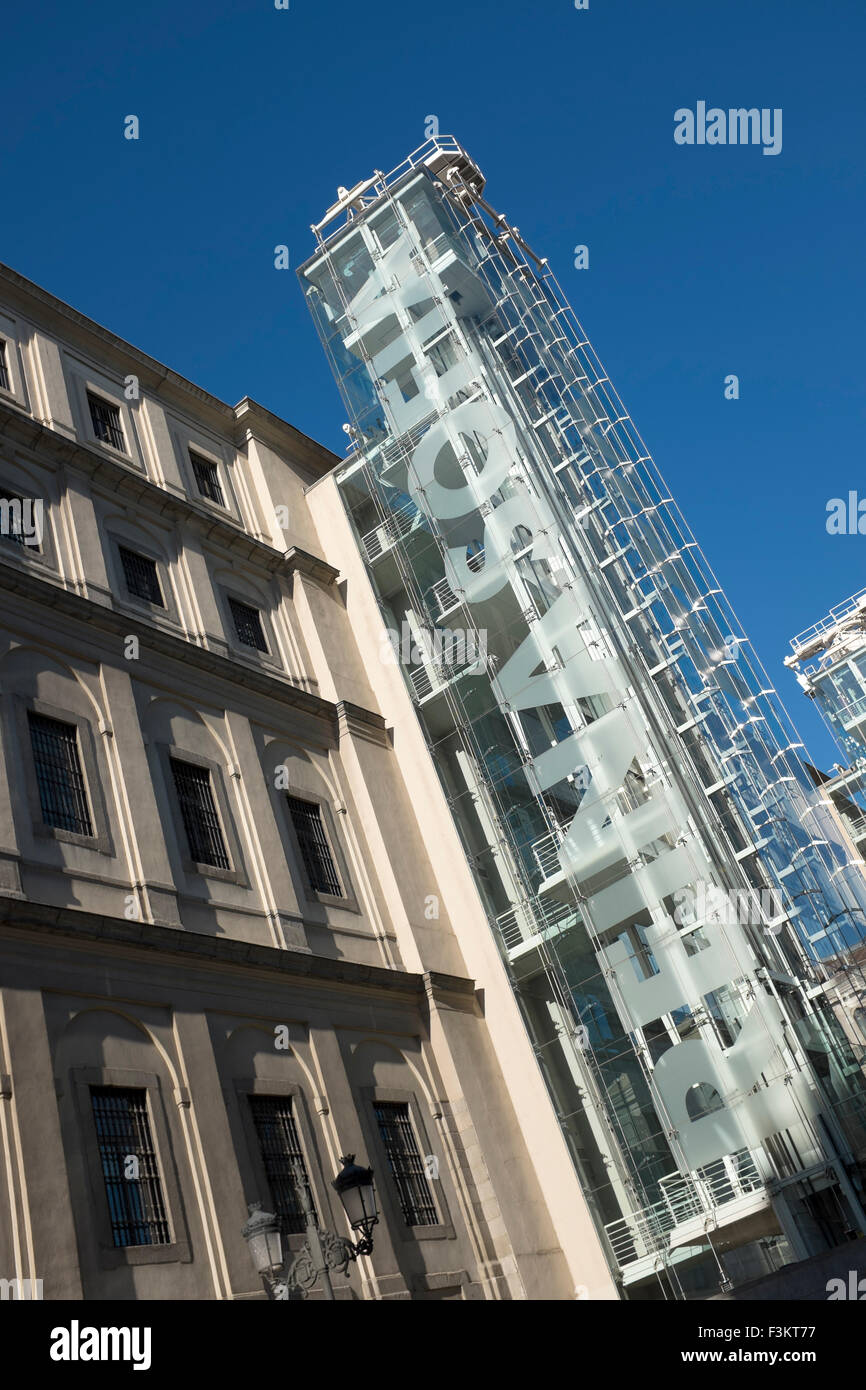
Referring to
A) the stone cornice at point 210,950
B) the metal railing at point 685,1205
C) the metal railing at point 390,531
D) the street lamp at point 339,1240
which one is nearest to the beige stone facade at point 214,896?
the stone cornice at point 210,950

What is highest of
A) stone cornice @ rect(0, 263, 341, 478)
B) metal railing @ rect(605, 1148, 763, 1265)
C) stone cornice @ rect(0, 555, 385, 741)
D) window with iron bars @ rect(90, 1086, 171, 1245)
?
stone cornice @ rect(0, 263, 341, 478)

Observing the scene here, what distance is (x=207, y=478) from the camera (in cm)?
2475

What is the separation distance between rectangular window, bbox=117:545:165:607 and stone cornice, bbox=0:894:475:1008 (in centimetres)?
672

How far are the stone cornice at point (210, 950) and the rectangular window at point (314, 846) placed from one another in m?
1.53

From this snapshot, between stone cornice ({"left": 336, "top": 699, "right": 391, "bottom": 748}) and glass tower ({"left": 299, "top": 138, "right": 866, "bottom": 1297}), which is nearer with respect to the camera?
glass tower ({"left": 299, "top": 138, "right": 866, "bottom": 1297})

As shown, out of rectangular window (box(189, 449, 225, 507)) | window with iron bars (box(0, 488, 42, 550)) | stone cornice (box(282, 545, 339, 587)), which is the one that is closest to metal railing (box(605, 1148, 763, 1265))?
stone cornice (box(282, 545, 339, 587))

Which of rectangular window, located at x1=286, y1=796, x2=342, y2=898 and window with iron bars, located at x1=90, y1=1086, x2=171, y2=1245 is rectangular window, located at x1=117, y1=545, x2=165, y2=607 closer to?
rectangular window, located at x1=286, y1=796, x2=342, y2=898

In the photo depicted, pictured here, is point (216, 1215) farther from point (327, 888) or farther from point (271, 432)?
point (271, 432)

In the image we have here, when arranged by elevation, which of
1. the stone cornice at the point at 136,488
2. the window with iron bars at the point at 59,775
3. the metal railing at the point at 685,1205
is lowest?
the metal railing at the point at 685,1205

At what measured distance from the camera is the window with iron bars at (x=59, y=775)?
16.2 meters

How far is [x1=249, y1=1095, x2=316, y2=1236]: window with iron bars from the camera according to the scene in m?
15.4

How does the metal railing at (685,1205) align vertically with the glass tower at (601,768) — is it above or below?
below

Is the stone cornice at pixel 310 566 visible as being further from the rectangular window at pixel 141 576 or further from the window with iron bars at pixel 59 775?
the window with iron bars at pixel 59 775
